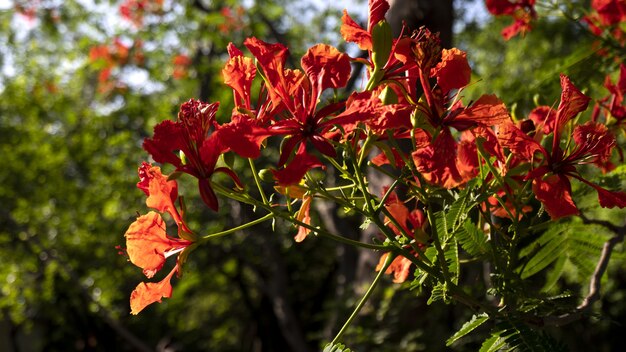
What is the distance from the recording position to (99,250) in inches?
246

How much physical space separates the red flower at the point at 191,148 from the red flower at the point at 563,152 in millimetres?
452

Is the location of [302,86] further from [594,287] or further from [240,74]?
[594,287]

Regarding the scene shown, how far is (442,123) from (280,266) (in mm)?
4849

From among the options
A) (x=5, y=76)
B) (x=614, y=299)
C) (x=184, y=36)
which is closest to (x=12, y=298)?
(x=184, y=36)

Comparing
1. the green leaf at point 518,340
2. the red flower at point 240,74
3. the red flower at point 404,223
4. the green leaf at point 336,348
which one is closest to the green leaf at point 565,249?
the red flower at point 404,223

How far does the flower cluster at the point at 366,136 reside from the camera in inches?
39.4

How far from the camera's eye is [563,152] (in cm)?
112

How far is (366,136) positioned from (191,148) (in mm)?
279

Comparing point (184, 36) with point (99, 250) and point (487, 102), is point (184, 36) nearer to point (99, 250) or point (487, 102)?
point (99, 250)

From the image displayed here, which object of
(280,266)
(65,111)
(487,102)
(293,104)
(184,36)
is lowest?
(65,111)

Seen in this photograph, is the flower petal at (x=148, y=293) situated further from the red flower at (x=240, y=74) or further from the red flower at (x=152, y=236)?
the red flower at (x=240, y=74)

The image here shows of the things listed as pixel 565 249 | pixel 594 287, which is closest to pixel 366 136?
pixel 594 287

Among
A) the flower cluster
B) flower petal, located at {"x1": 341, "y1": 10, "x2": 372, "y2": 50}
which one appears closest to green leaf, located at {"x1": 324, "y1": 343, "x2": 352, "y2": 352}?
the flower cluster

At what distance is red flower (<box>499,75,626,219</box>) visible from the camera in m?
1.06
